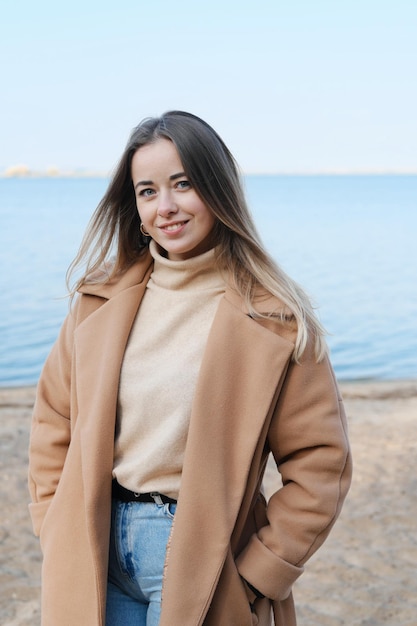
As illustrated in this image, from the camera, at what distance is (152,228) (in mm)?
2277

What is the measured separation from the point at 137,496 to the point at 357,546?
124 inches

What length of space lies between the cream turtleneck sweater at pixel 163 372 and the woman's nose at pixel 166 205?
0.15 m

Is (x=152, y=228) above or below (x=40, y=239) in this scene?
above

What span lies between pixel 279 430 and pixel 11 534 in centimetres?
335

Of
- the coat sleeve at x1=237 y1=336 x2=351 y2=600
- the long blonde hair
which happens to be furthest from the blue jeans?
the long blonde hair

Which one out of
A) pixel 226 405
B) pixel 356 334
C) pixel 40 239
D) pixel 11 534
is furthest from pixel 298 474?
pixel 40 239

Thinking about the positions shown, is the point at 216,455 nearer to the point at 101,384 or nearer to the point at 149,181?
the point at 101,384

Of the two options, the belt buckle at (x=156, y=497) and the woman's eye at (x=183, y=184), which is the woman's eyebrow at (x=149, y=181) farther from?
the belt buckle at (x=156, y=497)

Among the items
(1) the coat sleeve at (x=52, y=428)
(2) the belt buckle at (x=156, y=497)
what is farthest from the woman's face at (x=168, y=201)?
(2) the belt buckle at (x=156, y=497)

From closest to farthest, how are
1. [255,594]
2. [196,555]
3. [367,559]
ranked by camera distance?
[196,555], [255,594], [367,559]

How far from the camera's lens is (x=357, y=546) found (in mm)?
5035

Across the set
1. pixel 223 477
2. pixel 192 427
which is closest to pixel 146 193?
pixel 192 427

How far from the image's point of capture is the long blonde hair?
2.21m

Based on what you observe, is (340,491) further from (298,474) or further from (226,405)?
(226,405)
